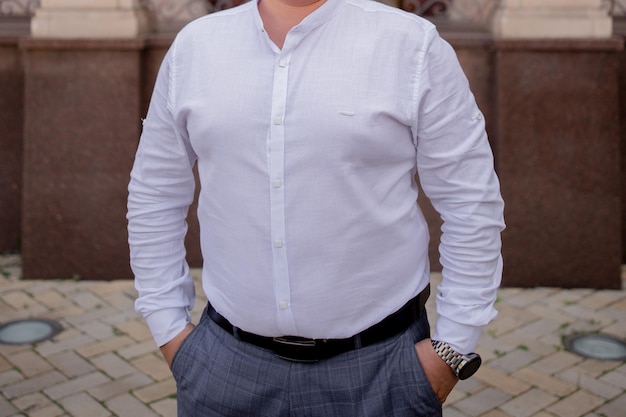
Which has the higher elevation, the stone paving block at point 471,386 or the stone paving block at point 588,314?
the stone paving block at point 588,314

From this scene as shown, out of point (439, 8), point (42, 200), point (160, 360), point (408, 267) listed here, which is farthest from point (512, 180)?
point (408, 267)

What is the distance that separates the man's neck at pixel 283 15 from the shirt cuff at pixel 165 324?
84 cm

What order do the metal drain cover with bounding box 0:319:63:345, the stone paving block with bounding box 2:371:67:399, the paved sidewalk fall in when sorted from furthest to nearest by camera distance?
the metal drain cover with bounding box 0:319:63:345 < the stone paving block with bounding box 2:371:67:399 < the paved sidewalk

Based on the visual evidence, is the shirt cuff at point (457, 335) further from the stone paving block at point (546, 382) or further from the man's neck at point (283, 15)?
the stone paving block at point (546, 382)

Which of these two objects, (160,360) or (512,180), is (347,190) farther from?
(512,180)

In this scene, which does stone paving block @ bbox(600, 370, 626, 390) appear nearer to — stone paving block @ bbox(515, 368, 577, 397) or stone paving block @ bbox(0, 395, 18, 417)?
stone paving block @ bbox(515, 368, 577, 397)

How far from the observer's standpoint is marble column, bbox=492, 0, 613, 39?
5.53 m

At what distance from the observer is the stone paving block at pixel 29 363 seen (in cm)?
457

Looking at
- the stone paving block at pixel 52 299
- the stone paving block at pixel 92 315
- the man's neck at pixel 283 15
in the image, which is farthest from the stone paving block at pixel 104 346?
the man's neck at pixel 283 15

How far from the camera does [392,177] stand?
205 cm

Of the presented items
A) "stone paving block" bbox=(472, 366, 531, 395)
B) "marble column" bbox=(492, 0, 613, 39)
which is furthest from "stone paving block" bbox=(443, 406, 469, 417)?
"marble column" bbox=(492, 0, 613, 39)

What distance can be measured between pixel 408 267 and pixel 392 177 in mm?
252

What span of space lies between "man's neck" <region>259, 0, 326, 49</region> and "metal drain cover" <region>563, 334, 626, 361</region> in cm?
341

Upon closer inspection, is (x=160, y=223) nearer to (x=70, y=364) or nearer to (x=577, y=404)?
(x=70, y=364)
